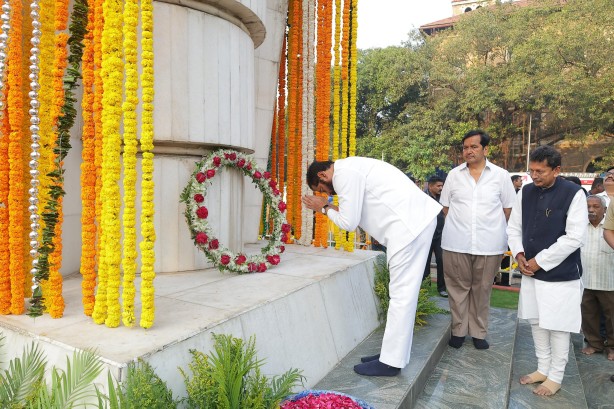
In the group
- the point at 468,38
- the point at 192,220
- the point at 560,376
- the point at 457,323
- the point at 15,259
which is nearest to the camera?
the point at 15,259

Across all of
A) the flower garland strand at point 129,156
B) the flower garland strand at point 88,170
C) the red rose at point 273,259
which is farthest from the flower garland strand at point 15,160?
the red rose at point 273,259

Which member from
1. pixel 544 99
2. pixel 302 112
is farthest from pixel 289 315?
pixel 544 99

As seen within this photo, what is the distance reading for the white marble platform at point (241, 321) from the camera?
2354 mm

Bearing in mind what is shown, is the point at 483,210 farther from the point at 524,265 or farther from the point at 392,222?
the point at 392,222

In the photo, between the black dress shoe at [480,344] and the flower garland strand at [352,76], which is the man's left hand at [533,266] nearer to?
the black dress shoe at [480,344]

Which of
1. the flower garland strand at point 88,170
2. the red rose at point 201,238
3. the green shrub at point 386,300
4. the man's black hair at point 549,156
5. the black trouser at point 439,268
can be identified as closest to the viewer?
the flower garland strand at point 88,170

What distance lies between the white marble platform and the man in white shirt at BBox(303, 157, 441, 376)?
1.64 ft

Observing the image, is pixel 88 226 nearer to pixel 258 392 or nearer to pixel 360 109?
pixel 258 392

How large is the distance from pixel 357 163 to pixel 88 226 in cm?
193

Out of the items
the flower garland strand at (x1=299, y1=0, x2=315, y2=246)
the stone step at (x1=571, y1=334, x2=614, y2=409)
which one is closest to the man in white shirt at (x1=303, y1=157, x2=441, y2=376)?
the stone step at (x1=571, y1=334, x2=614, y2=409)

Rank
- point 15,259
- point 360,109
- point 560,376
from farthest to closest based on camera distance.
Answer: point 360,109
point 560,376
point 15,259

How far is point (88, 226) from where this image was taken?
2.65 metres

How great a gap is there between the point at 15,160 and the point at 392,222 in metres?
2.63

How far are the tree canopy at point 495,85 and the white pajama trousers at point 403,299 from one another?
22.0m
